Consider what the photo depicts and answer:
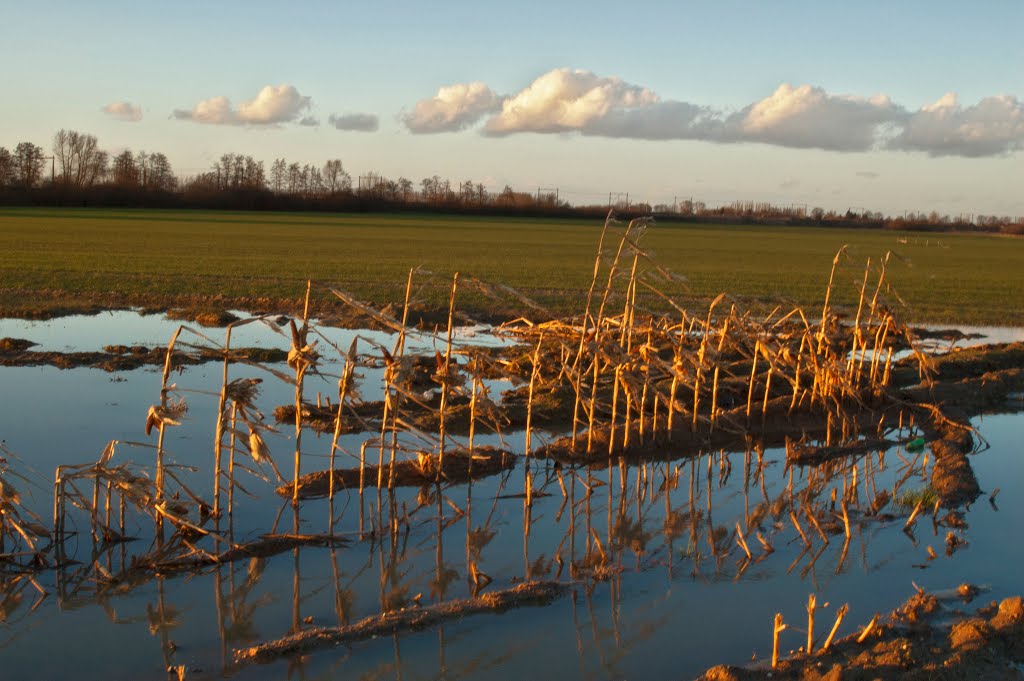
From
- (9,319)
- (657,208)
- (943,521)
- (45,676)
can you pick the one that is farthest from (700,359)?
(657,208)

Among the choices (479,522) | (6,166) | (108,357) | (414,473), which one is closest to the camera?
(479,522)

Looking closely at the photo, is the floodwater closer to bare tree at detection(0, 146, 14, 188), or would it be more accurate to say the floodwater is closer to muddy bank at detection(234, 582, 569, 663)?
muddy bank at detection(234, 582, 569, 663)

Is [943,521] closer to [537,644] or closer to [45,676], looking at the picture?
[537,644]

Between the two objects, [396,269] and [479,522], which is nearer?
[479,522]

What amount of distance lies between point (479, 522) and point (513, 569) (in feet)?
3.45

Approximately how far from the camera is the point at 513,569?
287 inches

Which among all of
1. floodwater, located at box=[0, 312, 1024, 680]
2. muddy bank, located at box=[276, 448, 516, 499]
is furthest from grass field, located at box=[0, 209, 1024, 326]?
floodwater, located at box=[0, 312, 1024, 680]

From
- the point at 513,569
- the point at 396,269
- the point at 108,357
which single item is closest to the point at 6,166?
the point at 396,269

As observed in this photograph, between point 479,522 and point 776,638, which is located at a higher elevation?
point 776,638

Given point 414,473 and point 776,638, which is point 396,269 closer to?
point 414,473

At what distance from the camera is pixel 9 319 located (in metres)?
19.0

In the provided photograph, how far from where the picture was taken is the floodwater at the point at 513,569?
5871 millimetres

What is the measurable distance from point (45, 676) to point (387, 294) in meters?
19.5

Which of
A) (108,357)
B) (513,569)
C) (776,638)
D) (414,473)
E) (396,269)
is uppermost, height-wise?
(396,269)
